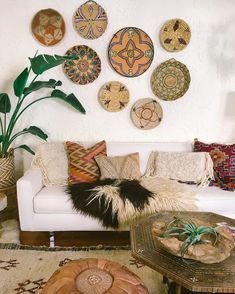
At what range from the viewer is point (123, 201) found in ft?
6.81

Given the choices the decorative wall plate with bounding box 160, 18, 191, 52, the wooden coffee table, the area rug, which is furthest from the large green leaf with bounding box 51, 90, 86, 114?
the wooden coffee table

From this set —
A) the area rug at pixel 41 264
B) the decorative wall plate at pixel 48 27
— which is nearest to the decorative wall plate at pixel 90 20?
the decorative wall plate at pixel 48 27

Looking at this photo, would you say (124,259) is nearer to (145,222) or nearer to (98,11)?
(145,222)

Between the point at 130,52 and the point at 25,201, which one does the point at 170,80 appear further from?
the point at 25,201

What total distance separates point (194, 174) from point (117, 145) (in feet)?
2.57

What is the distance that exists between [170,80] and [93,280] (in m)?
2.15

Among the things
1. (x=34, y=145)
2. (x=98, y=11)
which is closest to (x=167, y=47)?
(x=98, y=11)

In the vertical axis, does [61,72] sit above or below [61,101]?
above

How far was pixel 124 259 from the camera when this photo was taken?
1982mm

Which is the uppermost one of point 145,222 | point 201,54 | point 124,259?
point 201,54

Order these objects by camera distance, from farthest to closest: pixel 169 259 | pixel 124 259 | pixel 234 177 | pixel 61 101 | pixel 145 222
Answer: pixel 61 101 < pixel 234 177 < pixel 124 259 < pixel 145 222 < pixel 169 259

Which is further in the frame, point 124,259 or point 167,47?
point 167,47

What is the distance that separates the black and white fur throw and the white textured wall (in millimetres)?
867

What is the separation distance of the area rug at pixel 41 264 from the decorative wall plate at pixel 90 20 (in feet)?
6.62
